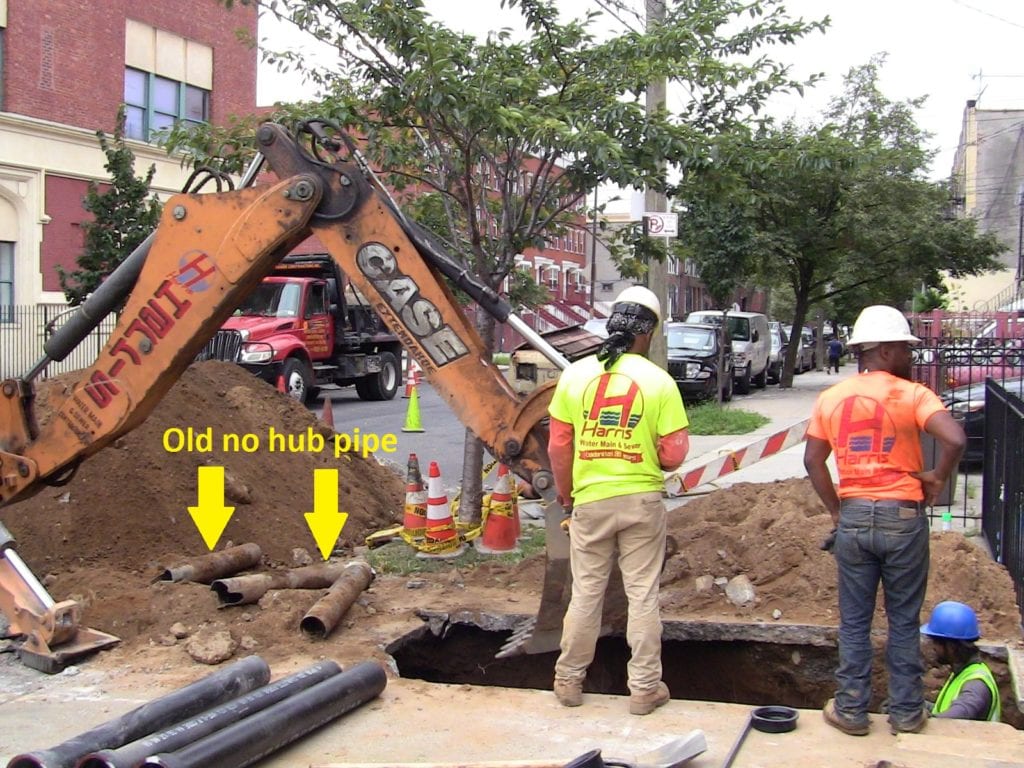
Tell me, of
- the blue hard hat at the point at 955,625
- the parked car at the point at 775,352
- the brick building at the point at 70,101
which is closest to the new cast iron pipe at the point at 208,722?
the blue hard hat at the point at 955,625

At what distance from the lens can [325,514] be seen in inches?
352

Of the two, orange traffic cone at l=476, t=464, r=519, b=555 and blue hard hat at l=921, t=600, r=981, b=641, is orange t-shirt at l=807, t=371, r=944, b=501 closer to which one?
blue hard hat at l=921, t=600, r=981, b=641

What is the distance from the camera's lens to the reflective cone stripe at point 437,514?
8.23 meters

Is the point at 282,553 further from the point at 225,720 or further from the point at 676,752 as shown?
the point at 676,752

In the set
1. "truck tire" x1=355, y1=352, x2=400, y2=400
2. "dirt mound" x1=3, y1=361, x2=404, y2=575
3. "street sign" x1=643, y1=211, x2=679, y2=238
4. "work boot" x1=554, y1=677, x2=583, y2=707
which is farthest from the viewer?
"truck tire" x1=355, y1=352, x2=400, y2=400

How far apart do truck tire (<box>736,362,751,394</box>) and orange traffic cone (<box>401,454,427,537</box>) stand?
17957mm

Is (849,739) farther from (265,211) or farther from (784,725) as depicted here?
(265,211)

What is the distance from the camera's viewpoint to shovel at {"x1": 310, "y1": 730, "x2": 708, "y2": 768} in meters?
4.18

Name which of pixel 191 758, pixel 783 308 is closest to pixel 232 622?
pixel 191 758

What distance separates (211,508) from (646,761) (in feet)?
16.2

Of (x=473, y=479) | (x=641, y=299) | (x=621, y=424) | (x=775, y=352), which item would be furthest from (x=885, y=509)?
(x=775, y=352)

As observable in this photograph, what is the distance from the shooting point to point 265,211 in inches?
231

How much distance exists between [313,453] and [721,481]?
17.3 feet

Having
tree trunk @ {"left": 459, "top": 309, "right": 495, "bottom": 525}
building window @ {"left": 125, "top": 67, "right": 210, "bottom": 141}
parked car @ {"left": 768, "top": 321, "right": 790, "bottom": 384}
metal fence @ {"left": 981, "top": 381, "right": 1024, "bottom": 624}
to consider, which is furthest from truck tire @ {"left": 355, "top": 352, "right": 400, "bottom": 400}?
metal fence @ {"left": 981, "top": 381, "right": 1024, "bottom": 624}
